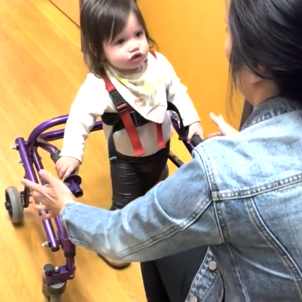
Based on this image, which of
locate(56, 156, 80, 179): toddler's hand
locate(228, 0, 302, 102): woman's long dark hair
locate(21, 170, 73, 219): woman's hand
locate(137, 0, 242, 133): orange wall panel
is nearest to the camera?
locate(228, 0, 302, 102): woman's long dark hair

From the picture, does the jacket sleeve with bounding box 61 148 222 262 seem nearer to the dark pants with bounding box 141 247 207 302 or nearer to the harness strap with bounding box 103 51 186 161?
the dark pants with bounding box 141 247 207 302

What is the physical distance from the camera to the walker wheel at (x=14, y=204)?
1619 millimetres

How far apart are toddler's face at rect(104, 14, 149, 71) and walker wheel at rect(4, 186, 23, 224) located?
0.50m

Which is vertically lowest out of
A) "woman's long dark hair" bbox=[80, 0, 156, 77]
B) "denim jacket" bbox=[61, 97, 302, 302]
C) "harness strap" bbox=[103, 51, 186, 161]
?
"denim jacket" bbox=[61, 97, 302, 302]

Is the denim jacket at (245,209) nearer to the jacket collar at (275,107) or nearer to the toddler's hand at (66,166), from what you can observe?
the jacket collar at (275,107)

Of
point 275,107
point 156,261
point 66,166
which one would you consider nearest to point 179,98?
point 66,166

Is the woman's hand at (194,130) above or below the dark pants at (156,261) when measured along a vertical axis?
above

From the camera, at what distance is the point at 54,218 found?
148 cm

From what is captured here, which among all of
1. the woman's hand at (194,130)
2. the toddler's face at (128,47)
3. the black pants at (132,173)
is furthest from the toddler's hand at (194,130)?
the toddler's face at (128,47)

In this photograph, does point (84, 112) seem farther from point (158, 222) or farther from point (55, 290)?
A: point (158, 222)

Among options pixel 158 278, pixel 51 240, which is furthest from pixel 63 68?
pixel 158 278

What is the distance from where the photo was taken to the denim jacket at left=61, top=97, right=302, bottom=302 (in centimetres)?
71

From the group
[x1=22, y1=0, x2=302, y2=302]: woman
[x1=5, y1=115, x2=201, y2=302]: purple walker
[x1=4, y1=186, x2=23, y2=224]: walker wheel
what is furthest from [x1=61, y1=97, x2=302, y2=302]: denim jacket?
[x1=4, y1=186, x2=23, y2=224]: walker wheel

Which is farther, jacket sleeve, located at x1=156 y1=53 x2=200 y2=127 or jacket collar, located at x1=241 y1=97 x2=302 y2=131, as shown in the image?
jacket sleeve, located at x1=156 y1=53 x2=200 y2=127
